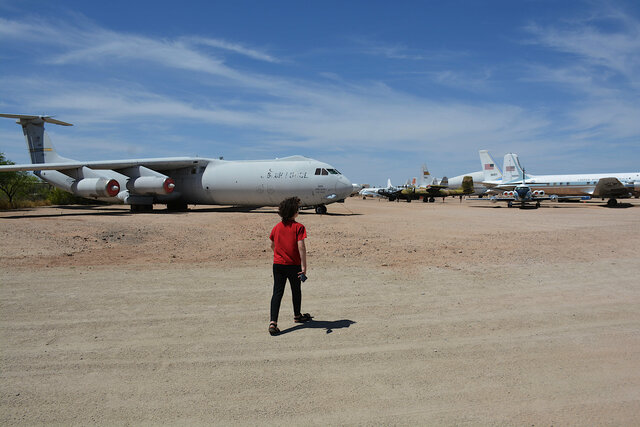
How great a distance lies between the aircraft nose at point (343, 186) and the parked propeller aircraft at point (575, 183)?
24.1 metres

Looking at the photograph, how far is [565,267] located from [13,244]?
13057mm

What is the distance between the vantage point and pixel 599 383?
366 cm

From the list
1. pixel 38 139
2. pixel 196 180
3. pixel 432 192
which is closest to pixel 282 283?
pixel 196 180

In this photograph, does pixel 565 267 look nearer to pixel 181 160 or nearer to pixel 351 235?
pixel 351 235

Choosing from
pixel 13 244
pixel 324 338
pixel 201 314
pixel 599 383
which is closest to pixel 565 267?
pixel 599 383

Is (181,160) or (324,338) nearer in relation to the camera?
(324,338)

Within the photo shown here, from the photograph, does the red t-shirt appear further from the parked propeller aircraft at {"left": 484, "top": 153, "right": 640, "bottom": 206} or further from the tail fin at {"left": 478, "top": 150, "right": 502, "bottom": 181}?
the tail fin at {"left": 478, "top": 150, "right": 502, "bottom": 181}

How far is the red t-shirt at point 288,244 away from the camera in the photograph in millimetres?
5250

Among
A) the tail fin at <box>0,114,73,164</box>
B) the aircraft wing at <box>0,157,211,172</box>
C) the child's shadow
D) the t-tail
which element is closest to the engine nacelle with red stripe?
the aircraft wing at <box>0,157,211,172</box>

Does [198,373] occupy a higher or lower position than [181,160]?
lower

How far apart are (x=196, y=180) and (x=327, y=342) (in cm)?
2164

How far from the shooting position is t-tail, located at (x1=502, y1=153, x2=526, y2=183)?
153ft

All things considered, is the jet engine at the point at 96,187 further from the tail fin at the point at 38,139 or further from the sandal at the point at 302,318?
the sandal at the point at 302,318

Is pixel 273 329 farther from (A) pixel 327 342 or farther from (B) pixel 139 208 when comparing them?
(B) pixel 139 208
